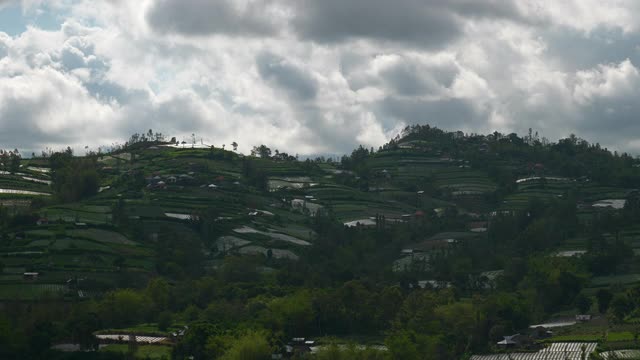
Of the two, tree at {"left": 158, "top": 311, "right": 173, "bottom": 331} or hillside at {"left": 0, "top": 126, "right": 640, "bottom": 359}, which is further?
tree at {"left": 158, "top": 311, "right": 173, "bottom": 331}

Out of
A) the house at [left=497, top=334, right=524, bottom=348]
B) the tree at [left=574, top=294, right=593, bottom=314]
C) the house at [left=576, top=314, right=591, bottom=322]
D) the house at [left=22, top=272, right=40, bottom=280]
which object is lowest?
the house at [left=497, top=334, right=524, bottom=348]

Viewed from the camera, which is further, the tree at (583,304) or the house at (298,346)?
the tree at (583,304)

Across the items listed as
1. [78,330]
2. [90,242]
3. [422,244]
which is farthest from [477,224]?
[78,330]

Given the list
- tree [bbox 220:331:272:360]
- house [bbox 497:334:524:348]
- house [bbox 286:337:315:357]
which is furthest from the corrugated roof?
tree [bbox 220:331:272:360]

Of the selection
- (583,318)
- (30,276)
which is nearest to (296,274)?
(30,276)

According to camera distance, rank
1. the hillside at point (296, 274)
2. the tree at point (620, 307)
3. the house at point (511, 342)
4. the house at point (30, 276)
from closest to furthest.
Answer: the house at point (511, 342) < the hillside at point (296, 274) < the tree at point (620, 307) < the house at point (30, 276)

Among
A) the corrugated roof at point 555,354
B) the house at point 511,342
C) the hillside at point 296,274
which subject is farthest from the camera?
the hillside at point 296,274

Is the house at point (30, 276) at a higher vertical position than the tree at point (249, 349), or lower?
higher

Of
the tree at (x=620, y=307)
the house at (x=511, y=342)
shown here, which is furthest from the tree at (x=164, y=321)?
the tree at (x=620, y=307)

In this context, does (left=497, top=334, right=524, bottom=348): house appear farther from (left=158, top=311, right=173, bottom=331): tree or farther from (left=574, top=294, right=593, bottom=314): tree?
(left=158, top=311, right=173, bottom=331): tree

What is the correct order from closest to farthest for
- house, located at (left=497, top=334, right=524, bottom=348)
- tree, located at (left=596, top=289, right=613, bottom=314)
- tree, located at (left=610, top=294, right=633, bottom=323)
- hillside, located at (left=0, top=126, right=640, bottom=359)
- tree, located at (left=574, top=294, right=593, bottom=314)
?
house, located at (left=497, top=334, right=524, bottom=348) → hillside, located at (left=0, top=126, right=640, bottom=359) → tree, located at (left=610, top=294, right=633, bottom=323) → tree, located at (left=596, top=289, right=613, bottom=314) → tree, located at (left=574, top=294, right=593, bottom=314)

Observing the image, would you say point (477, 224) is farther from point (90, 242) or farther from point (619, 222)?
point (90, 242)

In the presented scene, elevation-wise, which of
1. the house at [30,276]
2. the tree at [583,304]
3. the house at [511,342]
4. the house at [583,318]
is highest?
the house at [30,276]

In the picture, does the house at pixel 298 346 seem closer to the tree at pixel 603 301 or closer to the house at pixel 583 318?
the house at pixel 583 318
